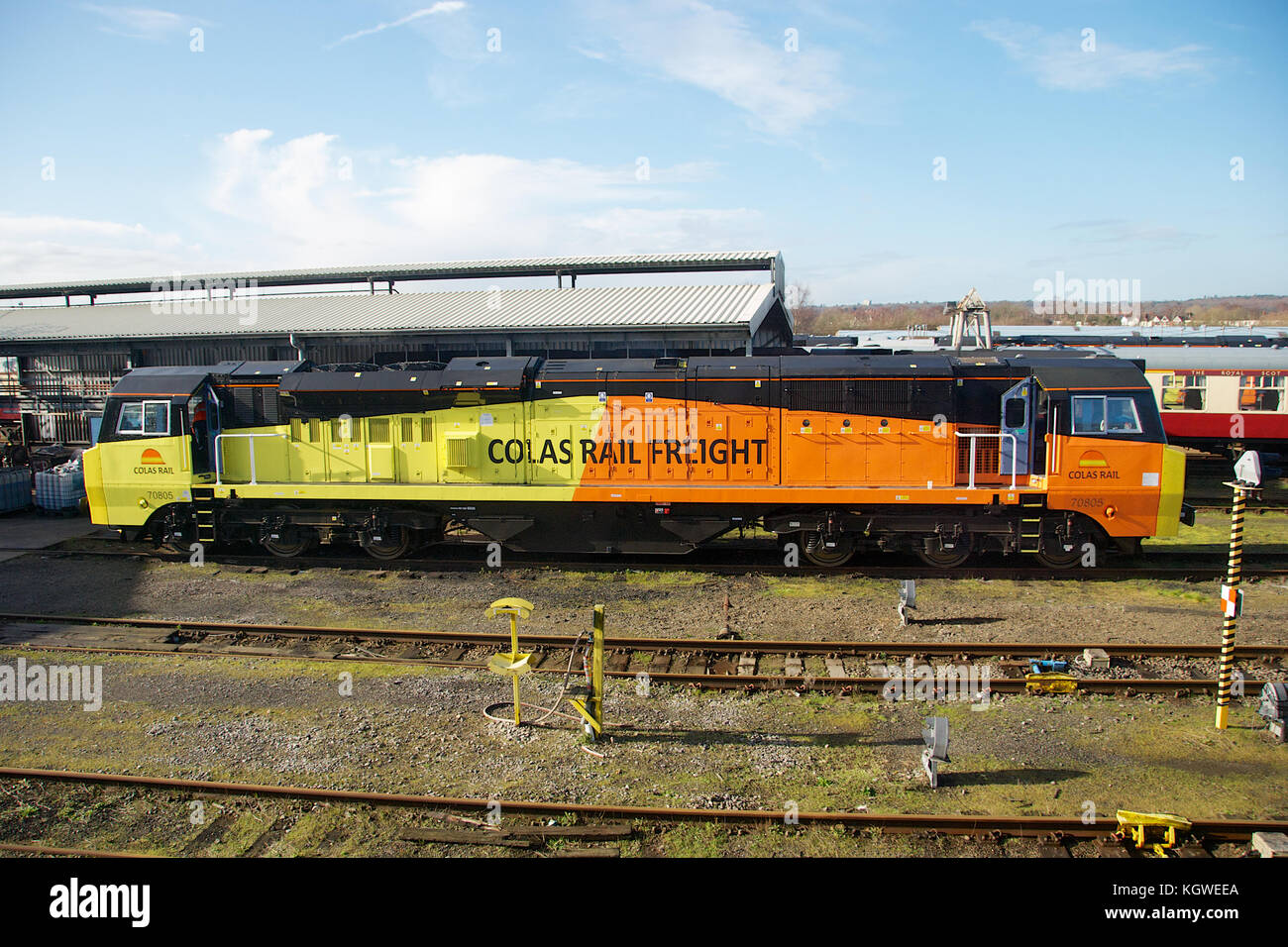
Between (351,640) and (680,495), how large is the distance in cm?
568

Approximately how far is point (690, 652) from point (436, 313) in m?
19.3

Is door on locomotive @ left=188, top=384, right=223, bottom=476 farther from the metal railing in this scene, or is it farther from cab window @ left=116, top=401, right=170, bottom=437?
the metal railing

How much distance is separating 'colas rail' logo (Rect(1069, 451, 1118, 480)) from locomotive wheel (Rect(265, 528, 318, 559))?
13.6m

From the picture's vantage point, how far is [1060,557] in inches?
523

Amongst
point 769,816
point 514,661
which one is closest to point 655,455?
point 514,661

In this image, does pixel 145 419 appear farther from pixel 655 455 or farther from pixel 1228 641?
pixel 1228 641

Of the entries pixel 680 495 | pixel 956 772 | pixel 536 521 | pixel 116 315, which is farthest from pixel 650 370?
pixel 116 315

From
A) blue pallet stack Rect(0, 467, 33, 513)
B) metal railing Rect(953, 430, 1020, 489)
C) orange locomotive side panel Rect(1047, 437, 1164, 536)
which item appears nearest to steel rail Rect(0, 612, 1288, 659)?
orange locomotive side panel Rect(1047, 437, 1164, 536)

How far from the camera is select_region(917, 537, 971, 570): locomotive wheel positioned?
13.4 metres

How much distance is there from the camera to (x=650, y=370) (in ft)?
45.2

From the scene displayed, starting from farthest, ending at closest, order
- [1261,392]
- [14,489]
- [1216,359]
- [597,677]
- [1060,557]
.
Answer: [1216,359], [1261,392], [14,489], [1060,557], [597,677]

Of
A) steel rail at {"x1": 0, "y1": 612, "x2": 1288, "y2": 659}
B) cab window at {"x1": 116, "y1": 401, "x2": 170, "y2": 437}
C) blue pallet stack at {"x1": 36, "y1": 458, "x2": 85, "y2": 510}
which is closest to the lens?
steel rail at {"x1": 0, "y1": 612, "x2": 1288, "y2": 659}
